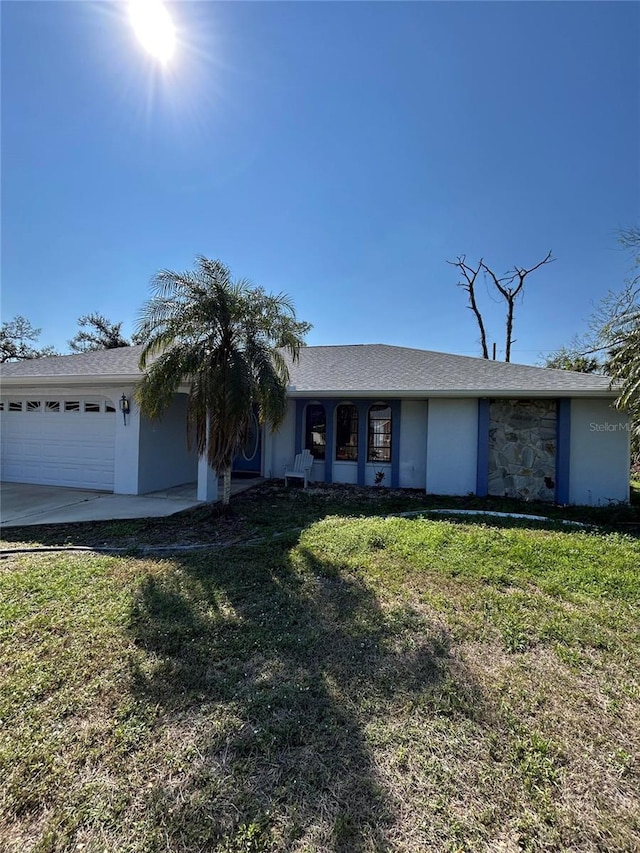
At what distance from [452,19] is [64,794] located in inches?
A: 499

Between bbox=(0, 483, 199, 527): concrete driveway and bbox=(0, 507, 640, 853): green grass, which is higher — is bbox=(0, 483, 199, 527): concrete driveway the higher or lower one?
the lower one

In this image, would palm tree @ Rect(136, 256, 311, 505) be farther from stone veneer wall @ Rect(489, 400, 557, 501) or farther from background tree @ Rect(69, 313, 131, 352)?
background tree @ Rect(69, 313, 131, 352)

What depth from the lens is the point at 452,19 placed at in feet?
26.2

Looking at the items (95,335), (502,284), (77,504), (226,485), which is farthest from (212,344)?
(95,335)

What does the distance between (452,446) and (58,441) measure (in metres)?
10.6

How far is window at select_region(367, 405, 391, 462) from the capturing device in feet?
36.7

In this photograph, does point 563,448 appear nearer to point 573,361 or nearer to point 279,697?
point 279,697

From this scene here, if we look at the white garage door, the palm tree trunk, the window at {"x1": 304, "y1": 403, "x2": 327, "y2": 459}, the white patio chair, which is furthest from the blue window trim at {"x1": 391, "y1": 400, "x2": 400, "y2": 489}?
the white garage door

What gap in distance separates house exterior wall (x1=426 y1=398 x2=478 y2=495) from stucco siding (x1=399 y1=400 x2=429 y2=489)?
2.13 feet

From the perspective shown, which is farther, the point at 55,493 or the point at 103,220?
the point at 103,220

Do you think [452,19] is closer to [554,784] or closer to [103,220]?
[103,220]

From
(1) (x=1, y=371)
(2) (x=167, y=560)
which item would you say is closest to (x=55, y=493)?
(1) (x=1, y=371)

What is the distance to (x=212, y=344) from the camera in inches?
278

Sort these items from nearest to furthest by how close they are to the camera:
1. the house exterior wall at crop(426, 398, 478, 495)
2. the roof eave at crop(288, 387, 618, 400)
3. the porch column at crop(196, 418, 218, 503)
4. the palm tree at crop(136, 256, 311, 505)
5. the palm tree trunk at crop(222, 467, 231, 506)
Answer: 1. the palm tree at crop(136, 256, 311, 505)
2. the palm tree trunk at crop(222, 467, 231, 506)
3. the roof eave at crop(288, 387, 618, 400)
4. the porch column at crop(196, 418, 218, 503)
5. the house exterior wall at crop(426, 398, 478, 495)
